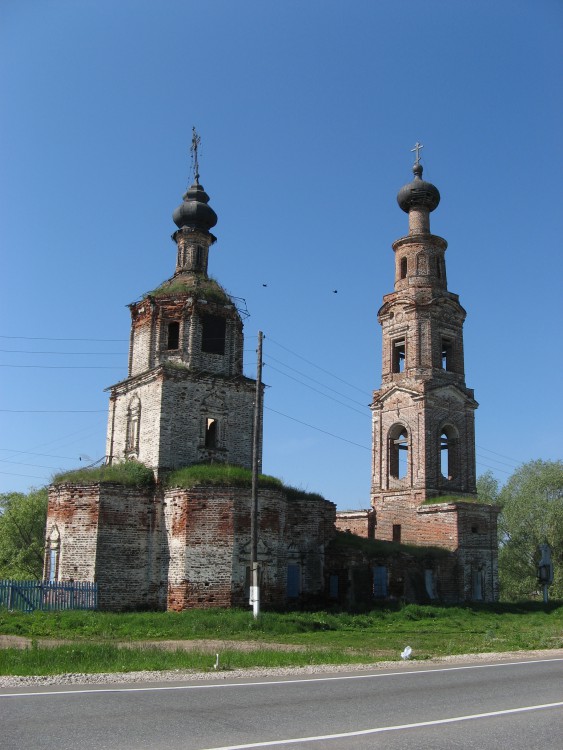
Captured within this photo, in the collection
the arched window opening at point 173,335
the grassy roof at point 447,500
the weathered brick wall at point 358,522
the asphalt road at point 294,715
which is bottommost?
the asphalt road at point 294,715

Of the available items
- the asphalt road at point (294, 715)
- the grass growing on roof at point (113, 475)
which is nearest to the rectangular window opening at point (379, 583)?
the grass growing on roof at point (113, 475)

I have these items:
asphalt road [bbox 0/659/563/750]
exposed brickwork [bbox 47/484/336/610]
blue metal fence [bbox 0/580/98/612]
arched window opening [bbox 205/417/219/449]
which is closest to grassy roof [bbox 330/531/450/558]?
exposed brickwork [bbox 47/484/336/610]

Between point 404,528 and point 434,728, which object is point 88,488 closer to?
point 404,528

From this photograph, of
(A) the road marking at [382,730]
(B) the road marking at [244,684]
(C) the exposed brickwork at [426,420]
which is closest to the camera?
(A) the road marking at [382,730]

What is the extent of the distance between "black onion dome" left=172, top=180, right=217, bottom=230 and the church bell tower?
1017 cm

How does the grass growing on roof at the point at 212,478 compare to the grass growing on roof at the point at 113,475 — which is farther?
the grass growing on roof at the point at 113,475

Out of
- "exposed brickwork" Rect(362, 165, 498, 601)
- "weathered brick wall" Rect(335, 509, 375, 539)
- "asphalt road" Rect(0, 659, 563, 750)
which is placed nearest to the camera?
"asphalt road" Rect(0, 659, 563, 750)

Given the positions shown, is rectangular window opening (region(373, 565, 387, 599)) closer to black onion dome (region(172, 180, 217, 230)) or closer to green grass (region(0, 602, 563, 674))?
green grass (region(0, 602, 563, 674))

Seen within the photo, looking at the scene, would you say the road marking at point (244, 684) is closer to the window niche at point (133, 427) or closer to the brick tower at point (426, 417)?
the window niche at point (133, 427)

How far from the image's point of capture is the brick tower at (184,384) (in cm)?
2475

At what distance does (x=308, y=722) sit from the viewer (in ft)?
26.4

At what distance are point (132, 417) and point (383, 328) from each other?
13823mm

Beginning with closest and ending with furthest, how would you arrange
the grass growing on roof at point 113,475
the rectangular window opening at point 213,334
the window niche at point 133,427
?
the grass growing on roof at point 113,475 < the window niche at point 133,427 < the rectangular window opening at point 213,334

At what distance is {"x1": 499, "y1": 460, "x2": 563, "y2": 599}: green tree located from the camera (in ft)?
131
